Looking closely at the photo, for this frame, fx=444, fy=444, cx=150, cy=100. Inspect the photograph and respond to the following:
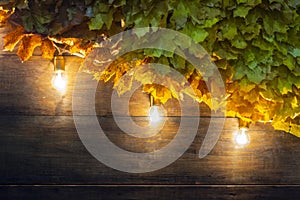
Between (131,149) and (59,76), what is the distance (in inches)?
12.8

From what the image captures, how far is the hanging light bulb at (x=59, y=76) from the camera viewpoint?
137 cm

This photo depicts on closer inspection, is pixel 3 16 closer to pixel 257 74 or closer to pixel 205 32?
pixel 205 32

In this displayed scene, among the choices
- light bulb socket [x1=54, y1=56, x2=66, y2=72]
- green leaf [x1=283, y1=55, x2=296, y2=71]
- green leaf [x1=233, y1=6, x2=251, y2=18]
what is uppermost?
light bulb socket [x1=54, y1=56, x2=66, y2=72]

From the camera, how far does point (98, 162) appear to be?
1.42 m

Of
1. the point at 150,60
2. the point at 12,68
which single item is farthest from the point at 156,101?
the point at 12,68

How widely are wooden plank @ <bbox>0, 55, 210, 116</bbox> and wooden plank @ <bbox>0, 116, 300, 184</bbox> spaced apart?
0.10 ft

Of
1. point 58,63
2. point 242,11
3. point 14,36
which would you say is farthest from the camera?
point 58,63

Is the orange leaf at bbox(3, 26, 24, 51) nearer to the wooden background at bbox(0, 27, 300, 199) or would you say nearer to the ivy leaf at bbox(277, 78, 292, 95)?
the wooden background at bbox(0, 27, 300, 199)

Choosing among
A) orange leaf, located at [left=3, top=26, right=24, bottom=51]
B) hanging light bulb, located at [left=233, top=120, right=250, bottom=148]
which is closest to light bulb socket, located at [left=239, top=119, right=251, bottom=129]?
hanging light bulb, located at [left=233, top=120, right=250, bottom=148]

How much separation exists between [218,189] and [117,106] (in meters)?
0.43

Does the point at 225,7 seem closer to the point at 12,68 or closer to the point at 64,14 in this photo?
the point at 64,14

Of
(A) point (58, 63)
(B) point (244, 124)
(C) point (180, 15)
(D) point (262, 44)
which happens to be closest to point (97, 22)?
(C) point (180, 15)

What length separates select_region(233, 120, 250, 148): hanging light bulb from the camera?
1.40 metres

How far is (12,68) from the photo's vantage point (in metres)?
1.41
